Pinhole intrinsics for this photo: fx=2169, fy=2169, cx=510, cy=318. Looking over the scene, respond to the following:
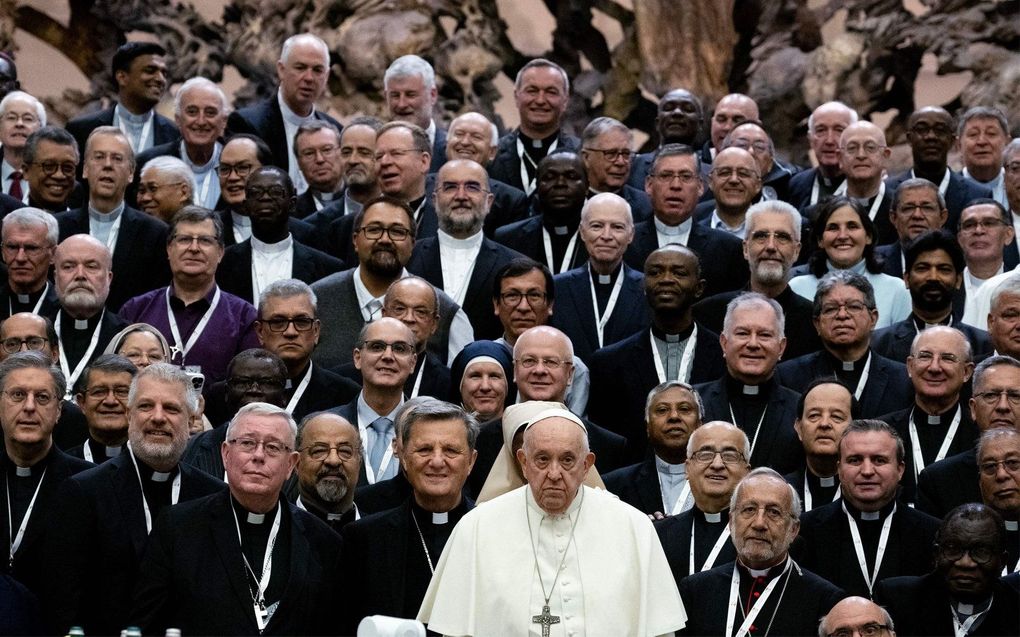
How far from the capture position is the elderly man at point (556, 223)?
953 cm

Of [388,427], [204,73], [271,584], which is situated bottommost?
[271,584]

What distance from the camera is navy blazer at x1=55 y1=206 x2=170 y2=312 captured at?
9289 millimetres

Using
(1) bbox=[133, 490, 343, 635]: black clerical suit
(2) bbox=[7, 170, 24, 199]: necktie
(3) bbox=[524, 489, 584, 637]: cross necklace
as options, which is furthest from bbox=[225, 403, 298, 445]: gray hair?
(2) bbox=[7, 170, 24, 199]: necktie

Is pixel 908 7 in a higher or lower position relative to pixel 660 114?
higher

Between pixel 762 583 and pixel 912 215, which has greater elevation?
pixel 912 215

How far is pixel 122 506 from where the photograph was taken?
280 inches

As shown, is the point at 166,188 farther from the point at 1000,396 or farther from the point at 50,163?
the point at 1000,396

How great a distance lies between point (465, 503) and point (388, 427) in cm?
87

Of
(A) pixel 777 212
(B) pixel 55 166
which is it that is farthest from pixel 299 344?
(A) pixel 777 212

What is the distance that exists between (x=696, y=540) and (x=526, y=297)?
5.17 feet

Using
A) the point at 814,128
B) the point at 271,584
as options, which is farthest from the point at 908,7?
the point at 271,584

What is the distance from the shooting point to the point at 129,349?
7922 millimetres

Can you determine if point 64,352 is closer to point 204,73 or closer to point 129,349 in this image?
point 129,349

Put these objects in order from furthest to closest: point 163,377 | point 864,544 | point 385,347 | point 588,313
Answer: point 588,313 → point 385,347 → point 864,544 → point 163,377
